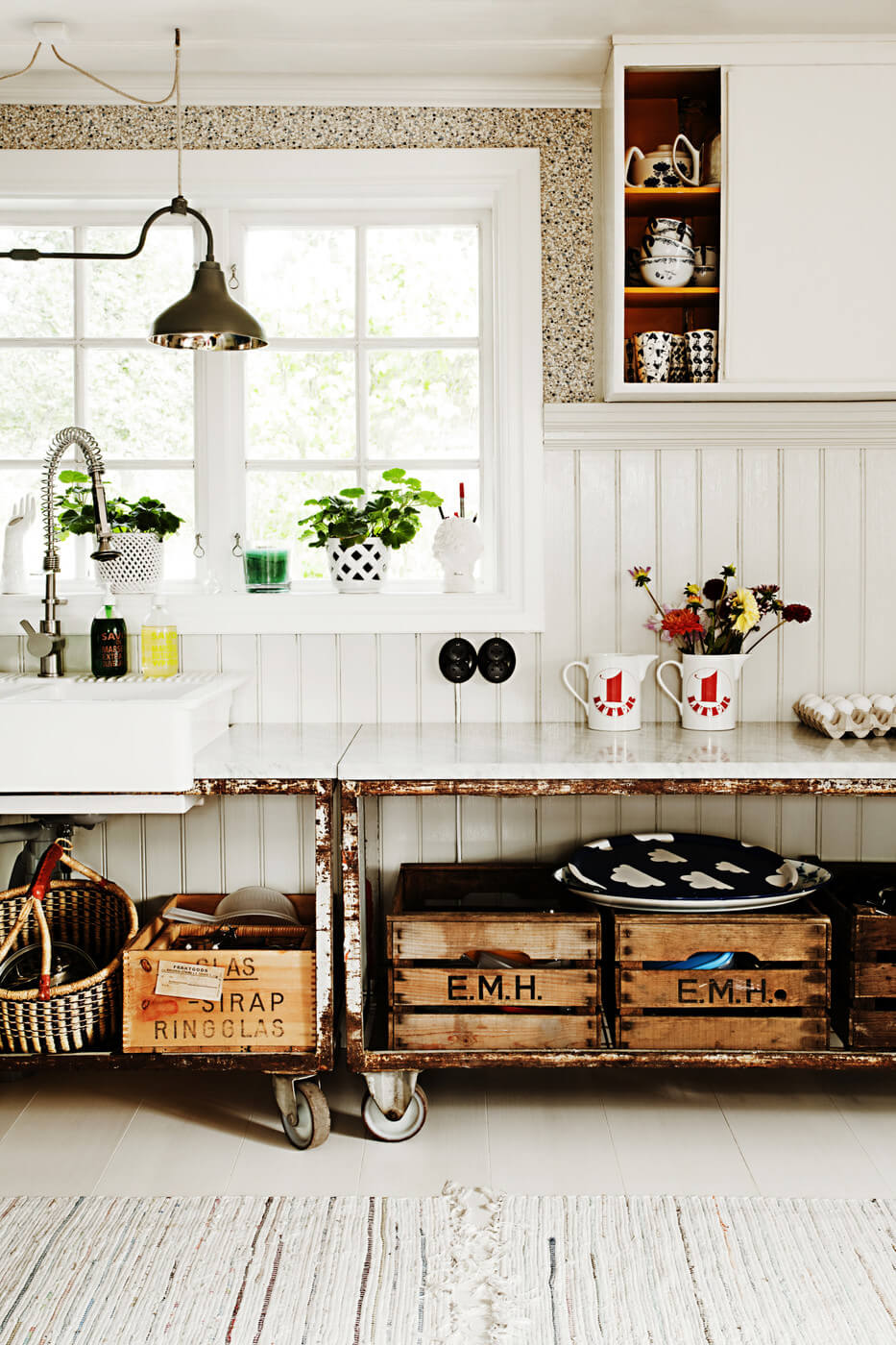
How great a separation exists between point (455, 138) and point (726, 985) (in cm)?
209

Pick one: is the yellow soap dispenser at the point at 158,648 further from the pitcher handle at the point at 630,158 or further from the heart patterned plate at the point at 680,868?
the pitcher handle at the point at 630,158

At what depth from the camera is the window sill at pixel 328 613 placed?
268 cm

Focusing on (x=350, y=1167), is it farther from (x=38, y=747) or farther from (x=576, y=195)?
(x=576, y=195)

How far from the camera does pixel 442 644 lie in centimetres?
270

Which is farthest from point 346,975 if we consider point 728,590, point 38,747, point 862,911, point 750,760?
point 728,590

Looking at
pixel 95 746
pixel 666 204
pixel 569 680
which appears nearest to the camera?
pixel 95 746

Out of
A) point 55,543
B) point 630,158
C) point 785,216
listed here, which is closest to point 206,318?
point 55,543

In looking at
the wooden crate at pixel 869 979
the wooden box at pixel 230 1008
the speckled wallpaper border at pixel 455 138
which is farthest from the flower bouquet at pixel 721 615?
the wooden box at pixel 230 1008

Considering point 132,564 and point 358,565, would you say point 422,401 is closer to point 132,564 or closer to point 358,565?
point 358,565

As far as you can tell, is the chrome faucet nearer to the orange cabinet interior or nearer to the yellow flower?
the orange cabinet interior

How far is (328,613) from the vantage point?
2682mm

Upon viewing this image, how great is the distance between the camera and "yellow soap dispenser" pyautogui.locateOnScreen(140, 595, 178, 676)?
2.56 meters

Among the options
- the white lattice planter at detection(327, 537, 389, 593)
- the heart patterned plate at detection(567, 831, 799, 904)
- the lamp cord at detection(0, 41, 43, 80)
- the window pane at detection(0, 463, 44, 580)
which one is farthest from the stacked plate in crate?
the lamp cord at detection(0, 41, 43, 80)

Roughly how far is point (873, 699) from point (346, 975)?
1348 millimetres
